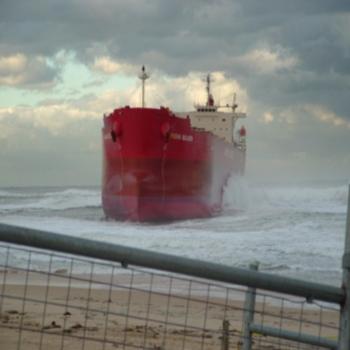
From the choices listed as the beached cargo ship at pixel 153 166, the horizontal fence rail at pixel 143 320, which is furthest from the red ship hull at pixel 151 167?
the horizontal fence rail at pixel 143 320

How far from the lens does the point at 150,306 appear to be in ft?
25.4

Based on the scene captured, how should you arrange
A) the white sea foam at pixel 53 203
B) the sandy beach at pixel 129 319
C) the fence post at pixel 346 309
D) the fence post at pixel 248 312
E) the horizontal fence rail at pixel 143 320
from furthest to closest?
the white sea foam at pixel 53 203, the sandy beach at pixel 129 319, the horizontal fence rail at pixel 143 320, the fence post at pixel 248 312, the fence post at pixel 346 309

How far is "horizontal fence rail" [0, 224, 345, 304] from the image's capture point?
2.37 metres

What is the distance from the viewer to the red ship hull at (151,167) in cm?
2245

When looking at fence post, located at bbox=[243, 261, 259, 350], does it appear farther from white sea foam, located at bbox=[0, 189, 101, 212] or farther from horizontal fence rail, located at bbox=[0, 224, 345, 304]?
white sea foam, located at bbox=[0, 189, 101, 212]

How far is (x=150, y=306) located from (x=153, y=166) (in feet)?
50.0

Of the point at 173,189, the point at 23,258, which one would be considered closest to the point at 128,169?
the point at 173,189

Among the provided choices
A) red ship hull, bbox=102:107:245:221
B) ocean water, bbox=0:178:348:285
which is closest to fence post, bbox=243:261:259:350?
ocean water, bbox=0:178:348:285

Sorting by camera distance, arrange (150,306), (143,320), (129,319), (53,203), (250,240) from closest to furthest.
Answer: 1. (143,320)
2. (129,319)
3. (150,306)
4. (250,240)
5. (53,203)

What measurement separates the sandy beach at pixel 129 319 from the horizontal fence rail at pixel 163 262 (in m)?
1.15

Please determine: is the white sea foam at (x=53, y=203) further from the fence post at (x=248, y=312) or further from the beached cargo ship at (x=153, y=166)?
the fence post at (x=248, y=312)

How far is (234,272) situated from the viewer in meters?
2.55

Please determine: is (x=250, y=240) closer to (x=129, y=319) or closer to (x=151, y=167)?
(x=151, y=167)

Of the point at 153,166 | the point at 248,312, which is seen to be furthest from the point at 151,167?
the point at 248,312
